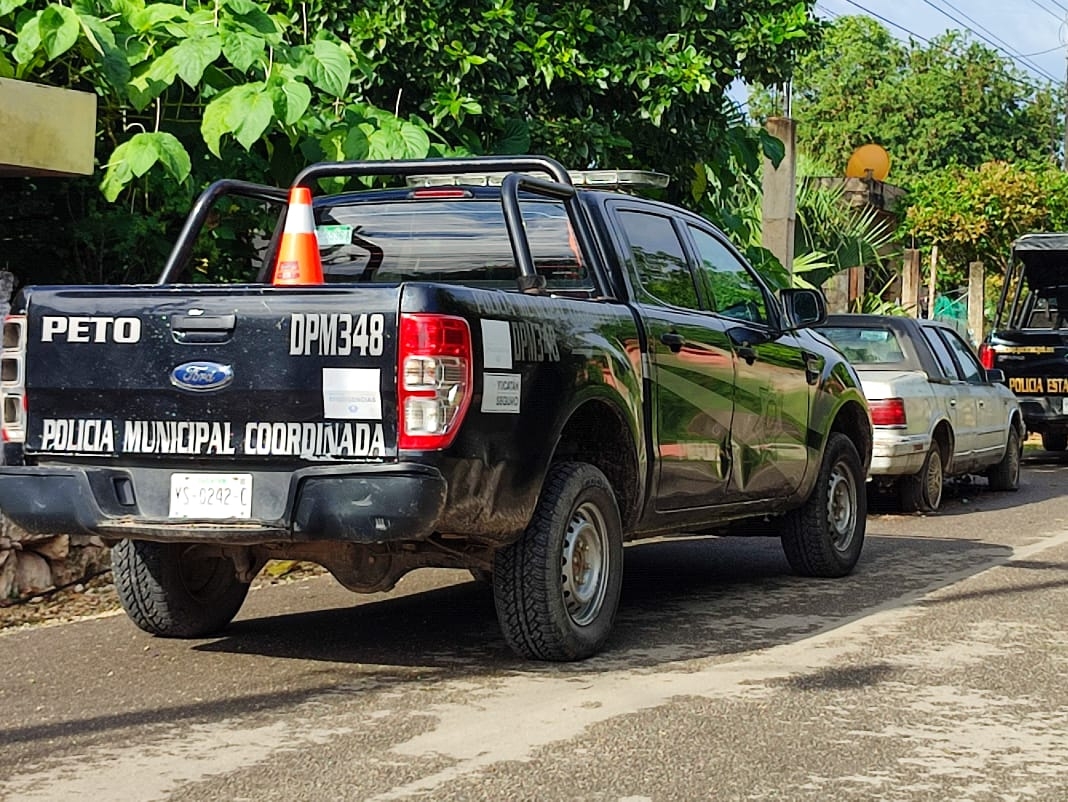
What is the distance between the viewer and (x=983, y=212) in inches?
1252

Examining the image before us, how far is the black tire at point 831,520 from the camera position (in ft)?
30.5

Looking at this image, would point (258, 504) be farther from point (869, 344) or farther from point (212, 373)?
point (869, 344)

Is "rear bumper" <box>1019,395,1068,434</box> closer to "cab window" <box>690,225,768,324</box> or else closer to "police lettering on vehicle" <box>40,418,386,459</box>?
"cab window" <box>690,225,768,324</box>

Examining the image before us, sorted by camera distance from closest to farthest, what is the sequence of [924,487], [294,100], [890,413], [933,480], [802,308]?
[802,308] → [294,100] → [890,413] → [924,487] → [933,480]

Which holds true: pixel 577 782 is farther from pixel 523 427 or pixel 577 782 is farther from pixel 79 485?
pixel 79 485

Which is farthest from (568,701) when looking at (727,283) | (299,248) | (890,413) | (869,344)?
(869,344)

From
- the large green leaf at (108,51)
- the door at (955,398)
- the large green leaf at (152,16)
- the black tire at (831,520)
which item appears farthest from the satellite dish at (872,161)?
the large green leaf at (108,51)

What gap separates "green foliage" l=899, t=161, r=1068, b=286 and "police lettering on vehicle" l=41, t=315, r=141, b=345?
26.4 meters

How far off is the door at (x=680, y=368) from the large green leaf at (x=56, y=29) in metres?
3.37

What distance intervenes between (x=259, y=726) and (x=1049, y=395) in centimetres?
1428

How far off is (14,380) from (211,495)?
3.21 ft

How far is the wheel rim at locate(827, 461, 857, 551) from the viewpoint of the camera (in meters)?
9.57

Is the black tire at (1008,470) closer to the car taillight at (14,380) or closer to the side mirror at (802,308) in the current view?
the side mirror at (802,308)

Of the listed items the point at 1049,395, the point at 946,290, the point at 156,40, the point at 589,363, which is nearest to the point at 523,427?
the point at 589,363
